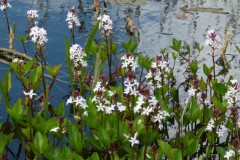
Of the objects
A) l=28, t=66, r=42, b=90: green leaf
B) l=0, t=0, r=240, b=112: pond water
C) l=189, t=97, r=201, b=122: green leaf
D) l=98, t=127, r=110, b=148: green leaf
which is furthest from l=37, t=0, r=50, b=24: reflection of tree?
l=98, t=127, r=110, b=148: green leaf

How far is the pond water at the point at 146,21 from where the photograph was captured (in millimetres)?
4820

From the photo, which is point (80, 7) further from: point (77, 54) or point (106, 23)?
point (77, 54)

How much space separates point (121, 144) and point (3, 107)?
1151mm

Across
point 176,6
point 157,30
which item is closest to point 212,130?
point 157,30

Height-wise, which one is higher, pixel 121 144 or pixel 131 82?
pixel 131 82

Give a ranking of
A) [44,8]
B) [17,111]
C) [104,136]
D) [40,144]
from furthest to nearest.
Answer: [44,8] < [17,111] < [104,136] < [40,144]

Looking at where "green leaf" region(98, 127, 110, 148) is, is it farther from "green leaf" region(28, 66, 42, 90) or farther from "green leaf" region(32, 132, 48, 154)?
"green leaf" region(28, 66, 42, 90)

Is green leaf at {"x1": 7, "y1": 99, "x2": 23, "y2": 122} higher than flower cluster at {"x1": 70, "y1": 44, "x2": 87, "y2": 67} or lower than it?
lower

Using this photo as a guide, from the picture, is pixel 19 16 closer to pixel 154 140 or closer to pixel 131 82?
pixel 154 140

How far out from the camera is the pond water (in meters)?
4.82

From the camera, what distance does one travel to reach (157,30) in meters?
5.30

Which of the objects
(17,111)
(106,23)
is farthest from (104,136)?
(106,23)

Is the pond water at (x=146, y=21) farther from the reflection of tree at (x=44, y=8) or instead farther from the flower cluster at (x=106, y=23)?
the flower cluster at (x=106, y=23)

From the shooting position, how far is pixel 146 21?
18.2ft
